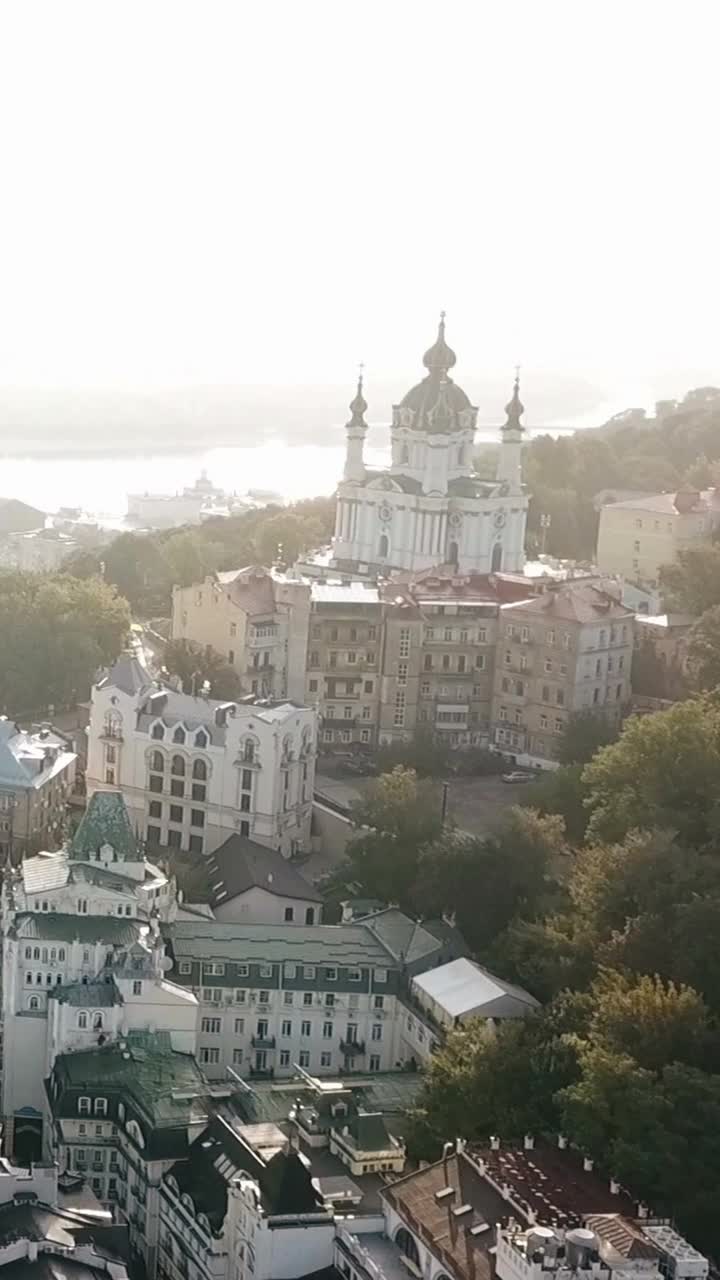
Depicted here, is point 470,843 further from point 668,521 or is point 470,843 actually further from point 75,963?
point 668,521

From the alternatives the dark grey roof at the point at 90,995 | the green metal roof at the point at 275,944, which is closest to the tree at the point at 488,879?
the green metal roof at the point at 275,944

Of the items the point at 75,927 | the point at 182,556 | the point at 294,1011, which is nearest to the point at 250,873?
the point at 294,1011

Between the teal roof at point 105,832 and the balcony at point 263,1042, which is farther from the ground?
the teal roof at point 105,832

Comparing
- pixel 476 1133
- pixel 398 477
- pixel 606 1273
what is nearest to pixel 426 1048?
pixel 476 1133

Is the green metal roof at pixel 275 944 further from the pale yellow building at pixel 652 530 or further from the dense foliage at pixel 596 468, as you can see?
the dense foliage at pixel 596 468

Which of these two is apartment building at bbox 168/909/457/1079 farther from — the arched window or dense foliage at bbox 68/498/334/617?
dense foliage at bbox 68/498/334/617

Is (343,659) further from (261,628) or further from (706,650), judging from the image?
(706,650)

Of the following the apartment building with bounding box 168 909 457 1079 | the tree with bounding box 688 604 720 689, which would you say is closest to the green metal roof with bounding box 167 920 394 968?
the apartment building with bounding box 168 909 457 1079
